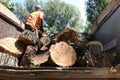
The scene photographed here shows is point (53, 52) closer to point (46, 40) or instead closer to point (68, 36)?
point (68, 36)

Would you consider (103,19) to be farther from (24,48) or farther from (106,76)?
(106,76)

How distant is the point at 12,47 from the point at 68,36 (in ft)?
3.98

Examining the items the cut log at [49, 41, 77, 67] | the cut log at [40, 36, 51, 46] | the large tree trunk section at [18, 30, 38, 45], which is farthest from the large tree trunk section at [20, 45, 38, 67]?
the cut log at [49, 41, 77, 67]

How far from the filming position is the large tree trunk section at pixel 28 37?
602 cm

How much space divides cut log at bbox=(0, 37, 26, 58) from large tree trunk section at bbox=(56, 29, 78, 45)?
2.65 feet

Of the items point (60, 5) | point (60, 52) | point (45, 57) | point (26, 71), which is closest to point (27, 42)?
point (45, 57)

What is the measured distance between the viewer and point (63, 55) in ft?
17.6

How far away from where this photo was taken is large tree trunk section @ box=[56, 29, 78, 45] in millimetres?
6268

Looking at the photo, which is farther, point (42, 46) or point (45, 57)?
point (42, 46)

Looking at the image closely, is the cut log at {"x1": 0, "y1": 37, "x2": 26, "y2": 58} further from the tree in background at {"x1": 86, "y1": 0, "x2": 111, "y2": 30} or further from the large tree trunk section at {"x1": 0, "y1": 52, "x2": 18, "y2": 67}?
the tree in background at {"x1": 86, "y1": 0, "x2": 111, "y2": 30}

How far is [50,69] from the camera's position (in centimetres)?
470

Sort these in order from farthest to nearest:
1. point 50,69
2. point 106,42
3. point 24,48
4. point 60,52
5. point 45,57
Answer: point 106,42 → point 24,48 → point 45,57 → point 60,52 → point 50,69

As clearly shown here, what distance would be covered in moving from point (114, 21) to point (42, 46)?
1706 mm

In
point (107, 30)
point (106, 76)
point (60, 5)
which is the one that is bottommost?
point (106, 76)
